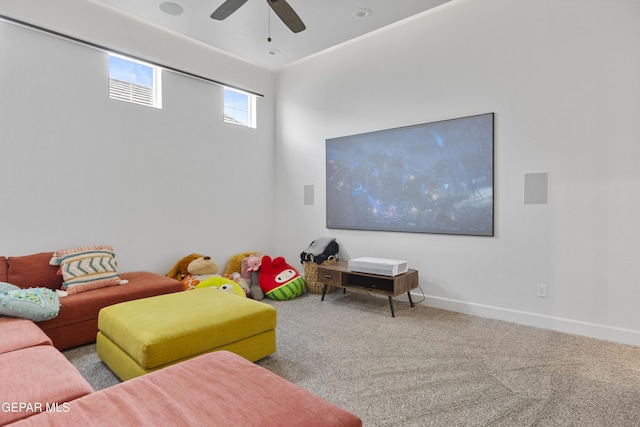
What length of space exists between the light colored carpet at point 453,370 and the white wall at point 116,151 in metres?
1.45

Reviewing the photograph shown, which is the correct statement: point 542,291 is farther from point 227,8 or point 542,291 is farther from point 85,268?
point 85,268

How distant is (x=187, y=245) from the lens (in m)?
4.34

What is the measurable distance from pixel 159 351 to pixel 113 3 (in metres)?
3.16

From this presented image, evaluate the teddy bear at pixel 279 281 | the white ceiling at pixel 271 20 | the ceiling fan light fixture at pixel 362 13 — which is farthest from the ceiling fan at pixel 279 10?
the teddy bear at pixel 279 281

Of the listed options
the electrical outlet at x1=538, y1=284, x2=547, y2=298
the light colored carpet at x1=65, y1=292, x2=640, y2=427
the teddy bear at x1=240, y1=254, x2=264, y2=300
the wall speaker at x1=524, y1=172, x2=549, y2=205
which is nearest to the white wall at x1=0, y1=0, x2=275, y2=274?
the teddy bear at x1=240, y1=254, x2=264, y2=300

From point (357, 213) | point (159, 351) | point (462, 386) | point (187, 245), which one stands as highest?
point (357, 213)

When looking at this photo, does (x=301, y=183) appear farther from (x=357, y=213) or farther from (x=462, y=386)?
(x=462, y=386)

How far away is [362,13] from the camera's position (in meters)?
3.36

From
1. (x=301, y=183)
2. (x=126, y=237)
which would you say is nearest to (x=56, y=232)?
(x=126, y=237)

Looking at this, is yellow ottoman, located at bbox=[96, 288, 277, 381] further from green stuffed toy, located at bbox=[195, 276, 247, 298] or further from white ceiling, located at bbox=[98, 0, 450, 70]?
white ceiling, located at bbox=[98, 0, 450, 70]

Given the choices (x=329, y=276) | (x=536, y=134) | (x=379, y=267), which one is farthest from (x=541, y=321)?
(x=329, y=276)

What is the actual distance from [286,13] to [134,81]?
234cm

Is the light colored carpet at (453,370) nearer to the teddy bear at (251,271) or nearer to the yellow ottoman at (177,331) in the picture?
the yellow ottoman at (177,331)

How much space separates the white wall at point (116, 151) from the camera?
312cm
